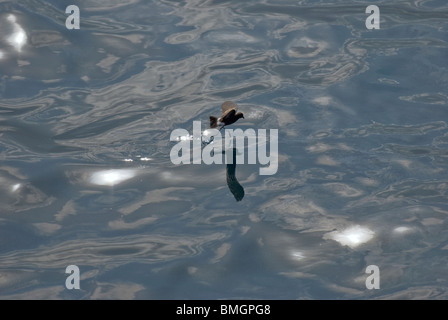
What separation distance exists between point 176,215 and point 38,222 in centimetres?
131

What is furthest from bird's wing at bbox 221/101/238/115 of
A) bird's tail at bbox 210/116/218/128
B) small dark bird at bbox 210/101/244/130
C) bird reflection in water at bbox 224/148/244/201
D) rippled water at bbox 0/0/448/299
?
bird reflection in water at bbox 224/148/244/201

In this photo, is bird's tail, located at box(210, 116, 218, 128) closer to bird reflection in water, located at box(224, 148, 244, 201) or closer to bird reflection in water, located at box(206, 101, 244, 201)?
bird reflection in water, located at box(206, 101, 244, 201)

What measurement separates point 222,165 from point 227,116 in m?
0.52

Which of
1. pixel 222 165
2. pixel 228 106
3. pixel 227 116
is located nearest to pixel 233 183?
pixel 222 165

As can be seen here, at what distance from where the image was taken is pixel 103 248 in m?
6.68

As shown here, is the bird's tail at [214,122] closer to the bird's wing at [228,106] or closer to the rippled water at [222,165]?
the bird's wing at [228,106]

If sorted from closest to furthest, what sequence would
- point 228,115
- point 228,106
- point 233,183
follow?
point 233,183 → point 228,115 → point 228,106

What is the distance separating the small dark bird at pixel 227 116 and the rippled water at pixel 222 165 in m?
0.34

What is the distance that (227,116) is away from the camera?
771 centimetres

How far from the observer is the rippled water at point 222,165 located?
647cm

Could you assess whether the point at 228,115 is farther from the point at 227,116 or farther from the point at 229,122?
the point at 229,122

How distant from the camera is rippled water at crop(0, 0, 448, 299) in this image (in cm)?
→ 647

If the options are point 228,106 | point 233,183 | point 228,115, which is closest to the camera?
point 233,183

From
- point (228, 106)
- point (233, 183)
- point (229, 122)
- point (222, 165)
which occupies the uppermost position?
point (228, 106)
